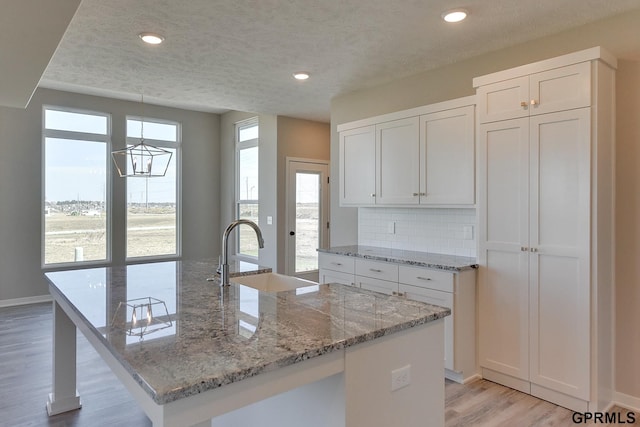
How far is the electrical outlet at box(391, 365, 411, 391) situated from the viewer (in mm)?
1549

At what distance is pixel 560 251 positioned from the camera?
2680 millimetres

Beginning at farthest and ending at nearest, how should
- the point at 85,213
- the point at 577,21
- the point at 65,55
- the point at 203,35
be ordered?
the point at 85,213, the point at 65,55, the point at 203,35, the point at 577,21

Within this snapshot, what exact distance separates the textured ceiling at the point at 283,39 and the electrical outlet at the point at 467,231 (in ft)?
4.77

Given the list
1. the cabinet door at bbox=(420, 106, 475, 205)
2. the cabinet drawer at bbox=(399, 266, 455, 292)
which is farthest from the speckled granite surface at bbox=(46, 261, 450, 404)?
the cabinet door at bbox=(420, 106, 475, 205)

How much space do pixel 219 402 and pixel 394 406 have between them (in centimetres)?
73

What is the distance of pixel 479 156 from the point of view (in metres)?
3.13

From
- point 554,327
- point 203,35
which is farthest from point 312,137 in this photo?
point 554,327

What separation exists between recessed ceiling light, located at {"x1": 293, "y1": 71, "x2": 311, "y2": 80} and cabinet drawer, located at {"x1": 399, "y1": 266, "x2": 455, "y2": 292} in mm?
2031

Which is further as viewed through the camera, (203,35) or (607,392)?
(203,35)

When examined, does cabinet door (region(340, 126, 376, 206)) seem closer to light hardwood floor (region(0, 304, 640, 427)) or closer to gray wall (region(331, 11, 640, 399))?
gray wall (region(331, 11, 640, 399))

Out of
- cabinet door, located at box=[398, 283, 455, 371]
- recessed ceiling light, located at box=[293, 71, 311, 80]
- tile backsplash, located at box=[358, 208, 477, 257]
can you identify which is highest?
recessed ceiling light, located at box=[293, 71, 311, 80]

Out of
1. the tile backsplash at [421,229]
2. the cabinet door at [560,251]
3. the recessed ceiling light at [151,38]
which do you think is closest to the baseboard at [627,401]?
the cabinet door at [560,251]

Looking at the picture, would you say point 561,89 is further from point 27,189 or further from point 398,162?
point 27,189

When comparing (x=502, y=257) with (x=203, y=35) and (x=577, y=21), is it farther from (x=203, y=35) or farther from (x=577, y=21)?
(x=203, y=35)
